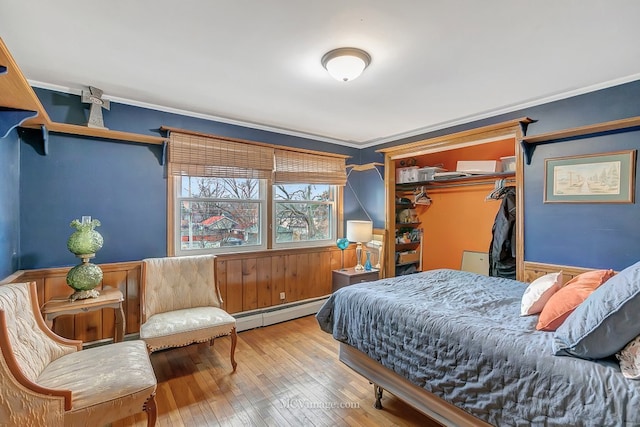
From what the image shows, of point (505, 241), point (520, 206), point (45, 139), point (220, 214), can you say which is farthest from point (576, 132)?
point (45, 139)

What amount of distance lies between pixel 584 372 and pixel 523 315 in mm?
618

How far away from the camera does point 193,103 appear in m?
2.93

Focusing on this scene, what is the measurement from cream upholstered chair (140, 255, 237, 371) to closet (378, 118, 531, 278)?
8.41 ft

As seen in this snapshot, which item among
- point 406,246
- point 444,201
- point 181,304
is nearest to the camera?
point 181,304

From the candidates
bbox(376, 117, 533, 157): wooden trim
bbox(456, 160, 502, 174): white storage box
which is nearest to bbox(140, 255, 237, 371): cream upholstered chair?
bbox(376, 117, 533, 157): wooden trim

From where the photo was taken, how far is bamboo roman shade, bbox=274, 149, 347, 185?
3.79 metres

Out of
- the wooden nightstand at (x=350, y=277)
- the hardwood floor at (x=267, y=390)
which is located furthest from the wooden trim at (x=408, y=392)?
the wooden nightstand at (x=350, y=277)

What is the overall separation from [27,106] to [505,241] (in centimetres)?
444

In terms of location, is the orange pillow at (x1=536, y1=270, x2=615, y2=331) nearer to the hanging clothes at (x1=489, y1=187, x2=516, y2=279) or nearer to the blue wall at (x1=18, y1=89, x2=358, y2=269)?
the hanging clothes at (x1=489, y1=187, x2=516, y2=279)

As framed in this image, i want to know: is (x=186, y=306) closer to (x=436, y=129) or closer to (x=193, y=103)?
(x=193, y=103)

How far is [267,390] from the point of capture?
2.28m

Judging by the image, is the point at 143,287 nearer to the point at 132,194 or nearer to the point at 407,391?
the point at 132,194

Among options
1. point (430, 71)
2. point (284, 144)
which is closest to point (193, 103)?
point (284, 144)

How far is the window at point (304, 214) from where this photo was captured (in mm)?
3895
